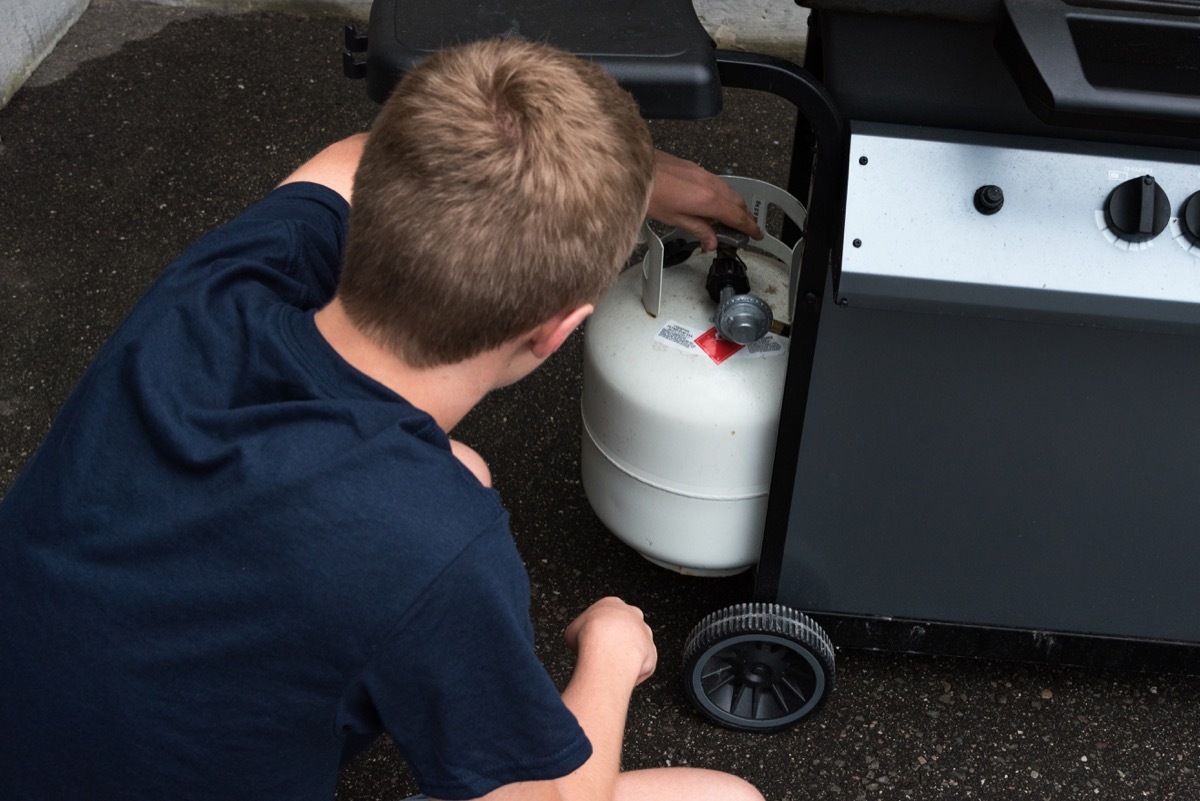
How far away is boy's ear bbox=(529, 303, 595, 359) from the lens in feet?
3.41

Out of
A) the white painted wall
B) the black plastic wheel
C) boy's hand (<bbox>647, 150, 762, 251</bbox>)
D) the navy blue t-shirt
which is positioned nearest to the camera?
the navy blue t-shirt

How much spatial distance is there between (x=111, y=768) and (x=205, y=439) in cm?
28

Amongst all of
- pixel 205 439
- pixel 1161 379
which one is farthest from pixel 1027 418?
pixel 205 439

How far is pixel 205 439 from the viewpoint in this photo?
3.13 feet

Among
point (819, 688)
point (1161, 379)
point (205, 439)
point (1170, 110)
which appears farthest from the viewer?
point (819, 688)

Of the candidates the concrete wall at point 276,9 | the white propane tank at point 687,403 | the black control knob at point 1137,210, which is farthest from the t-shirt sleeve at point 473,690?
the concrete wall at point 276,9

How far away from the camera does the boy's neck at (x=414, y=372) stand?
102 cm

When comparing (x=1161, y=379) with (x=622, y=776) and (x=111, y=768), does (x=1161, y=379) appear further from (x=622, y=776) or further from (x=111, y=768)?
(x=111, y=768)

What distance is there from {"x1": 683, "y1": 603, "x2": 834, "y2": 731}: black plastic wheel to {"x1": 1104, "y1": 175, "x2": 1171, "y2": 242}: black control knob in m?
0.71

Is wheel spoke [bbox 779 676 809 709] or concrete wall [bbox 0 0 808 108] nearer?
wheel spoke [bbox 779 676 809 709]

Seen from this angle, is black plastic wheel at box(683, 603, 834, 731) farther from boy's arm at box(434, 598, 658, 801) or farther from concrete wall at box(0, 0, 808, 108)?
concrete wall at box(0, 0, 808, 108)

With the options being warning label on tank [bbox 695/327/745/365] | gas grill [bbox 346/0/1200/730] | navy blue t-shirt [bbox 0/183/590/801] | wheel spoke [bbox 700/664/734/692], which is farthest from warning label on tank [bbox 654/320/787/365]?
navy blue t-shirt [bbox 0/183/590/801]

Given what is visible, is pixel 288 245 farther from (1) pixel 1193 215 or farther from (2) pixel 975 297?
(1) pixel 1193 215

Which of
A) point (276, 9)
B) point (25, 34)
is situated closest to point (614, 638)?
point (25, 34)
